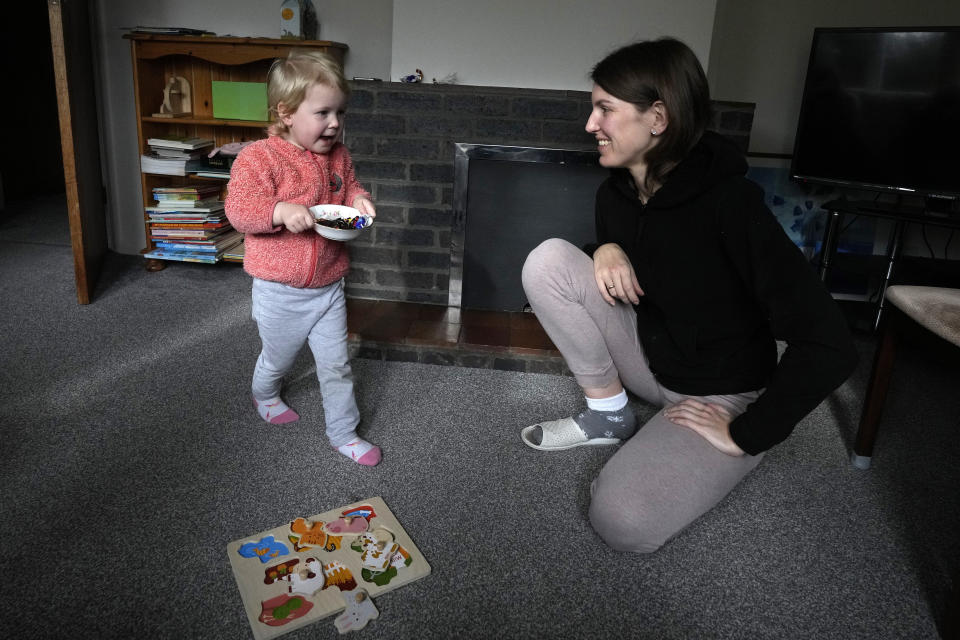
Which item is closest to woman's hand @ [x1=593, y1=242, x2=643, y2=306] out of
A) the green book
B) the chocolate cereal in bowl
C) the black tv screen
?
the chocolate cereal in bowl

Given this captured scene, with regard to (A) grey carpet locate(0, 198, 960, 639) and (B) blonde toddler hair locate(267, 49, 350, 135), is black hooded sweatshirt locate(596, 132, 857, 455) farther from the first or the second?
(B) blonde toddler hair locate(267, 49, 350, 135)

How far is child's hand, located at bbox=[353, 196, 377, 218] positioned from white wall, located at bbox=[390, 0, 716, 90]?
3.39ft

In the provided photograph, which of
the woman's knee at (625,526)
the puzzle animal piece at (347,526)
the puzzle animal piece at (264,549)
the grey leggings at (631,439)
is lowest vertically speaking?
the puzzle animal piece at (264,549)

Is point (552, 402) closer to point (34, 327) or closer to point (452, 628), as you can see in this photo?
point (452, 628)

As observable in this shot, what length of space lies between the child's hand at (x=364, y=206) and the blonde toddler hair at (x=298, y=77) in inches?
8.8

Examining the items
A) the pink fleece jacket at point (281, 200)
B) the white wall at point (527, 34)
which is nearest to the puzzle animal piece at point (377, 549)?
the pink fleece jacket at point (281, 200)

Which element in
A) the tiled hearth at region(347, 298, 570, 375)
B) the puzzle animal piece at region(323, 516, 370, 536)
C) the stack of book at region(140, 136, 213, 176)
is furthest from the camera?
the stack of book at region(140, 136, 213, 176)

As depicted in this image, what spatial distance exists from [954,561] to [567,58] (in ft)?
5.79

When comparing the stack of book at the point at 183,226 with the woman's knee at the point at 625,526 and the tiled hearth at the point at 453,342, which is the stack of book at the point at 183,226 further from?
the woman's knee at the point at 625,526

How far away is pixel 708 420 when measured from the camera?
1.21m

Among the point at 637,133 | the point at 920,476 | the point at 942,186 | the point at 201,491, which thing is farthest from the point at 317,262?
the point at 942,186

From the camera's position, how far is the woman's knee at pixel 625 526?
114 centimetres

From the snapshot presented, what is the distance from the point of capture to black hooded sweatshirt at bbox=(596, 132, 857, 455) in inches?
42.5

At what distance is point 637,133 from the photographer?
1201 mm
